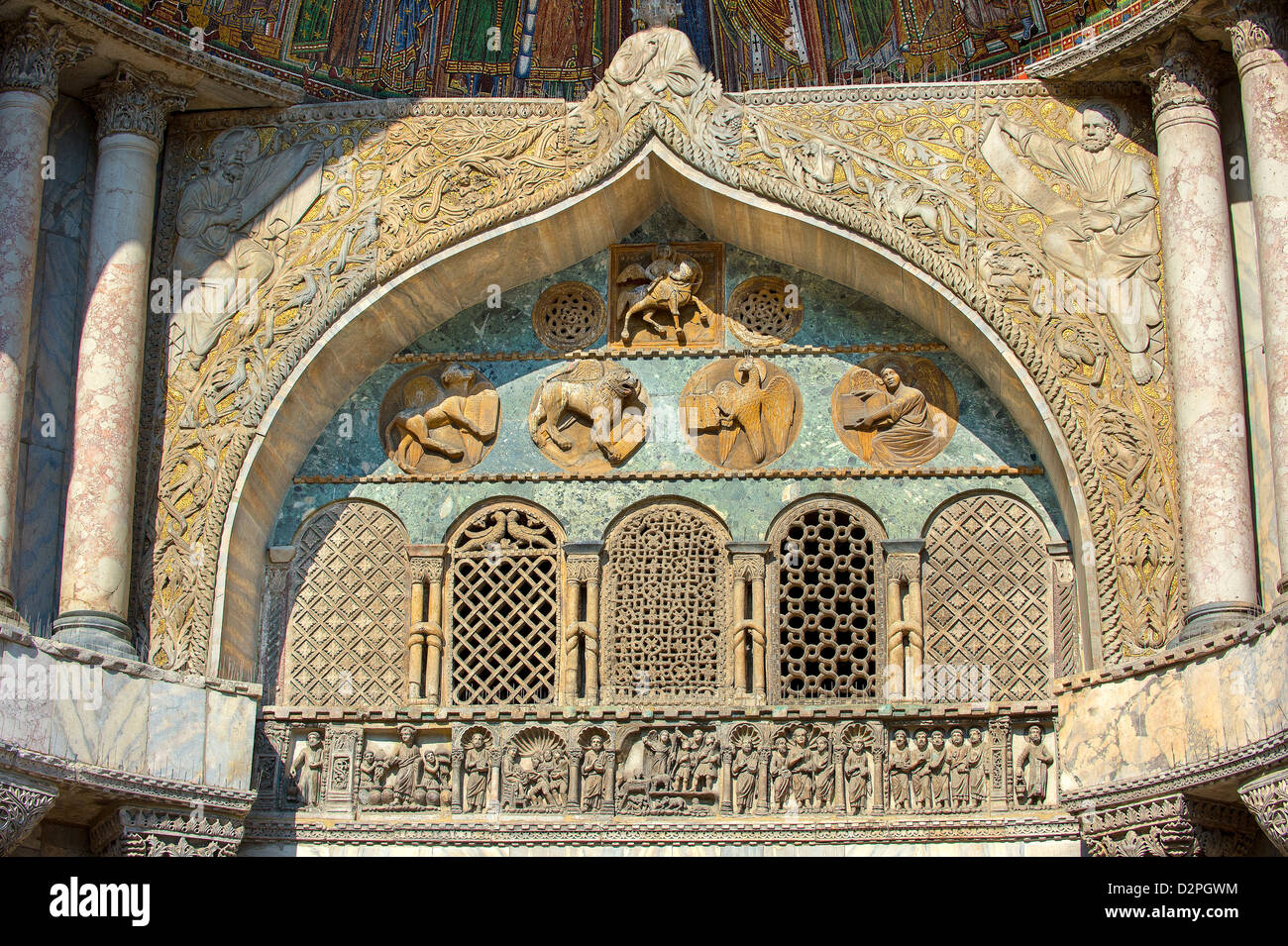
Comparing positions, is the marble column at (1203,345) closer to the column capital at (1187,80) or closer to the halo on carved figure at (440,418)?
the column capital at (1187,80)

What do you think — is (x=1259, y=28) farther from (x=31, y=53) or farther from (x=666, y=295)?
(x=31, y=53)

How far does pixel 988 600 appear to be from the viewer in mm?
14438

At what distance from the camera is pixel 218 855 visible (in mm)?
13375

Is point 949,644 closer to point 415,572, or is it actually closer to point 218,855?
point 415,572

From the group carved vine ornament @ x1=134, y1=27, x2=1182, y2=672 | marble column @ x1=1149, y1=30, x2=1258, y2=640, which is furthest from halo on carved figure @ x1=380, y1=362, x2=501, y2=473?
marble column @ x1=1149, y1=30, x2=1258, y2=640

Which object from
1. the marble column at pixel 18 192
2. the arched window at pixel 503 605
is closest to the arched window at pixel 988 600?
the arched window at pixel 503 605

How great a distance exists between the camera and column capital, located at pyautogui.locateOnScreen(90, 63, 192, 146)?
48.3 feet

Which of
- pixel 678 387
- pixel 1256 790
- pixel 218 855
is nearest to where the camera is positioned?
pixel 1256 790

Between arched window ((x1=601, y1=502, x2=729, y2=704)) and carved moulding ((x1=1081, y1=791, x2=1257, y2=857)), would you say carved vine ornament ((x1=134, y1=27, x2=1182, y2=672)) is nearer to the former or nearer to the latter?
arched window ((x1=601, y1=502, x2=729, y2=704))

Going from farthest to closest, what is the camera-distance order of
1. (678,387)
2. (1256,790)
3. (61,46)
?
1. (678,387)
2. (61,46)
3. (1256,790)

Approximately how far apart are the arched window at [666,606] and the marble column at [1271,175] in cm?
383

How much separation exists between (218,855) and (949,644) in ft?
16.3

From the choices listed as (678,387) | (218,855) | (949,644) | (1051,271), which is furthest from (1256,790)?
(218,855)

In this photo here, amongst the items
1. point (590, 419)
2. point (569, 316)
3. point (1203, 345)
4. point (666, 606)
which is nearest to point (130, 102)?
point (569, 316)
